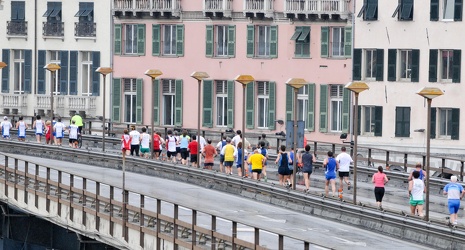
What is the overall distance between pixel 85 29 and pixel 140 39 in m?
3.97

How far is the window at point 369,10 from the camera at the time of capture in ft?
288

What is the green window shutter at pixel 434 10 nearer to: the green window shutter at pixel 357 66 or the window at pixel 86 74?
the green window shutter at pixel 357 66

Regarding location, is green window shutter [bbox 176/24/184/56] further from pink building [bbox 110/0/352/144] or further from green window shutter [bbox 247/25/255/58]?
green window shutter [bbox 247/25/255/58]

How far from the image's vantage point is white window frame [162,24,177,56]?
96188mm

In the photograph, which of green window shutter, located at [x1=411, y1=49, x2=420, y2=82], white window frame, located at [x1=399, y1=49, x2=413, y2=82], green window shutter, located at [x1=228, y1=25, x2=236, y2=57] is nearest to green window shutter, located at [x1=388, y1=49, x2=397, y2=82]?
white window frame, located at [x1=399, y1=49, x2=413, y2=82]

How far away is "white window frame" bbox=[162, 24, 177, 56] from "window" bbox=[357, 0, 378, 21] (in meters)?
12.3

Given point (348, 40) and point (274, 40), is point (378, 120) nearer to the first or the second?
point (348, 40)

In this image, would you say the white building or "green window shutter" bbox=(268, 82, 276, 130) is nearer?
"green window shutter" bbox=(268, 82, 276, 130)

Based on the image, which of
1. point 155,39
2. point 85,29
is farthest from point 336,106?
point 85,29

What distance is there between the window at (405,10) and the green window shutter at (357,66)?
2.98 meters

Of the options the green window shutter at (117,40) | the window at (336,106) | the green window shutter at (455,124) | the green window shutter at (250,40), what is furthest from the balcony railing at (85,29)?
the green window shutter at (455,124)

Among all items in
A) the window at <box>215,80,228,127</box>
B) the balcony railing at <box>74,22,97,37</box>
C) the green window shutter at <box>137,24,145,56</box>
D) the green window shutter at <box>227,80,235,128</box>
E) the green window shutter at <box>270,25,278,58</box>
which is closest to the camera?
the green window shutter at <box>270,25,278,58</box>

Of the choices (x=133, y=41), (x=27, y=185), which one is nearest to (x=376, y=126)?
(x=133, y=41)

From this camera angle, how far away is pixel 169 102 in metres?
95.9
